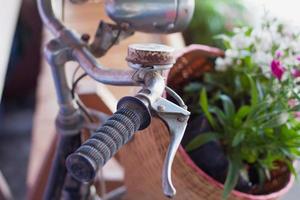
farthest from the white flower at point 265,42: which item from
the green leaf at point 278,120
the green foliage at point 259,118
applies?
the green leaf at point 278,120

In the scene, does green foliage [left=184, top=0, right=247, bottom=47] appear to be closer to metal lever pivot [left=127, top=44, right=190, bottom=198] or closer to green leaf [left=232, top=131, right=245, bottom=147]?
green leaf [left=232, top=131, right=245, bottom=147]

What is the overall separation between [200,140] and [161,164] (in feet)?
0.28

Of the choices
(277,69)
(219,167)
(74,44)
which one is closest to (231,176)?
(219,167)

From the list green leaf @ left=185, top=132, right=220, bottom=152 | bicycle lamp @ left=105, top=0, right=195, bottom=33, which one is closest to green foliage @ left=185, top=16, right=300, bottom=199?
green leaf @ left=185, top=132, right=220, bottom=152

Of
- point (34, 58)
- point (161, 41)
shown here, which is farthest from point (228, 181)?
point (34, 58)

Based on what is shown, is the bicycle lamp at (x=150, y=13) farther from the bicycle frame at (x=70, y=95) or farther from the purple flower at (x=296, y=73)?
the purple flower at (x=296, y=73)

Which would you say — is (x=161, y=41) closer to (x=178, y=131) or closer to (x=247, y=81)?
(x=247, y=81)

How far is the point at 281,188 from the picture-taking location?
0.50 meters

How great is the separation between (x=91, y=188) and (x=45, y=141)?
1.23ft

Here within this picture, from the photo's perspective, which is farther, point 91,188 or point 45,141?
point 45,141

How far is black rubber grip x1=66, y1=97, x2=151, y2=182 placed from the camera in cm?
23

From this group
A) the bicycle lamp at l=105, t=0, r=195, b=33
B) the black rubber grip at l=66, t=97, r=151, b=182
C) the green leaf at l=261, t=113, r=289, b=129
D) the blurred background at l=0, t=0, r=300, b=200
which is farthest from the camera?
the blurred background at l=0, t=0, r=300, b=200

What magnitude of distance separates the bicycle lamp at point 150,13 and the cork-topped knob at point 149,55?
0.08m

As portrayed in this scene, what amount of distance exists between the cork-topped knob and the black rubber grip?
0.04 m
